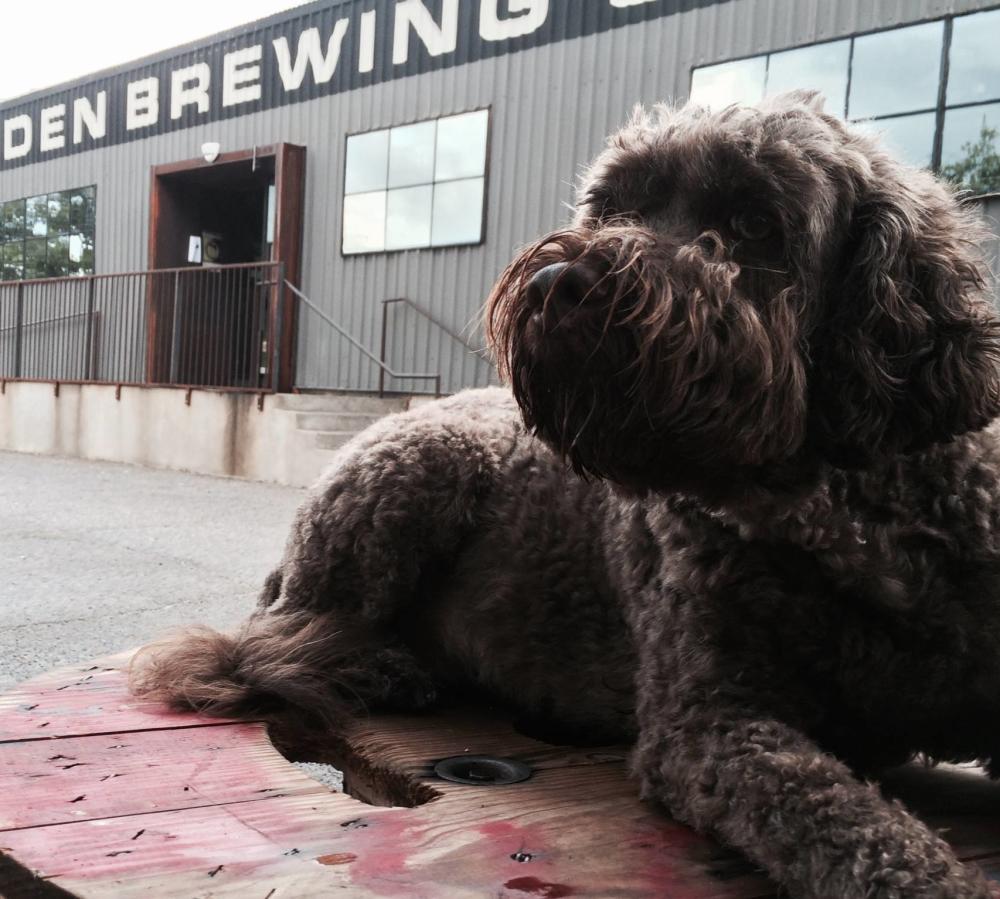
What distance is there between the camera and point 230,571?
7.09 meters

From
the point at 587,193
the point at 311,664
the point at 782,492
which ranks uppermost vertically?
the point at 587,193

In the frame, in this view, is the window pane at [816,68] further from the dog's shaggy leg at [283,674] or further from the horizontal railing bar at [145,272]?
the dog's shaggy leg at [283,674]

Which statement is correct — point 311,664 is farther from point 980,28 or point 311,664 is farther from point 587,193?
point 980,28

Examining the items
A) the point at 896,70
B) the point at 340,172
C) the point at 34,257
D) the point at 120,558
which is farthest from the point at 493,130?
the point at 34,257

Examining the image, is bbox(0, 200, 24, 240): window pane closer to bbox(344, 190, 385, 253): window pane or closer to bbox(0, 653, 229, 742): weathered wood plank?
bbox(344, 190, 385, 253): window pane

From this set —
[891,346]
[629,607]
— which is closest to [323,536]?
[629,607]

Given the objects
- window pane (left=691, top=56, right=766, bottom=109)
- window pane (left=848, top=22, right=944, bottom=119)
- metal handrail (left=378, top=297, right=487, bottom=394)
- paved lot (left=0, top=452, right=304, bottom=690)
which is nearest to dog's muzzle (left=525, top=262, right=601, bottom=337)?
paved lot (left=0, top=452, right=304, bottom=690)

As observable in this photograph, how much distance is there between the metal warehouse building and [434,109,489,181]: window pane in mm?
31

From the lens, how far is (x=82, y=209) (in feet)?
61.9

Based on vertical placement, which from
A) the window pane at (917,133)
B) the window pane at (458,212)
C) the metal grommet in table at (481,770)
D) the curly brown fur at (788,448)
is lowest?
the metal grommet in table at (481,770)

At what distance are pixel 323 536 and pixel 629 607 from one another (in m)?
0.87

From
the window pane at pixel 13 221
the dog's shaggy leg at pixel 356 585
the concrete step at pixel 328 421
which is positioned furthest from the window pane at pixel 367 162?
the dog's shaggy leg at pixel 356 585

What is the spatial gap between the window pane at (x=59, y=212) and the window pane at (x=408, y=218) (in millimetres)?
8409

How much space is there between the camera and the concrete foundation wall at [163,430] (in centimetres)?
1262
